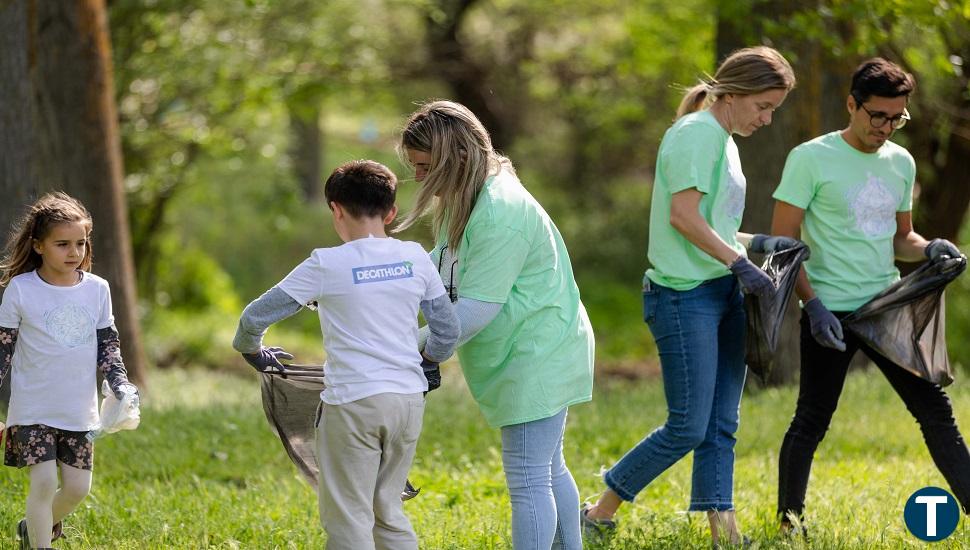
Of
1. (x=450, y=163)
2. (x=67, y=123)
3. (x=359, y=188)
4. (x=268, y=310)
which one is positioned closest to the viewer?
(x=268, y=310)

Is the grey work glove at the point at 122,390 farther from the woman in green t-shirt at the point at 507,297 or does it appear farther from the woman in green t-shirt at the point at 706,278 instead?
the woman in green t-shirt at the point at 706,278

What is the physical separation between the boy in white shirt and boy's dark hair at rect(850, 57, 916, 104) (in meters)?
1.99

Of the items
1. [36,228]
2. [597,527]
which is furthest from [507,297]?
[36,228]

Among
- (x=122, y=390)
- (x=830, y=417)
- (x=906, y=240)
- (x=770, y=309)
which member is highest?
(x=906, y=240)

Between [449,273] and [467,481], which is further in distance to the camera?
[467,481]

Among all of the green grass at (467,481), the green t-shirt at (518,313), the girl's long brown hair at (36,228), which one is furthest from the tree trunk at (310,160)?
the green t-shirt at (518,313)

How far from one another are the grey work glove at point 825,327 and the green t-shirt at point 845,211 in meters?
0.15

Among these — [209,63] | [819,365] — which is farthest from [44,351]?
[209,63]

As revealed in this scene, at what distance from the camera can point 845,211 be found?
460 centimetres

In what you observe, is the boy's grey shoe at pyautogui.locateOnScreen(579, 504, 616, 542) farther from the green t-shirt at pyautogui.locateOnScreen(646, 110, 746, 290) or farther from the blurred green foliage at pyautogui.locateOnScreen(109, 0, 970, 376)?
the blurred green foliage at pyautogui.locateOnScreen(109, 0, 970, 376)

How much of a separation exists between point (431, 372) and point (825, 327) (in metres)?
1.62

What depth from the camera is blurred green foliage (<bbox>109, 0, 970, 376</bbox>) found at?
1223 cm

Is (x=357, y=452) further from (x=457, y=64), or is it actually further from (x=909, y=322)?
(x=457, y=64)

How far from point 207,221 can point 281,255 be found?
1.69 m
